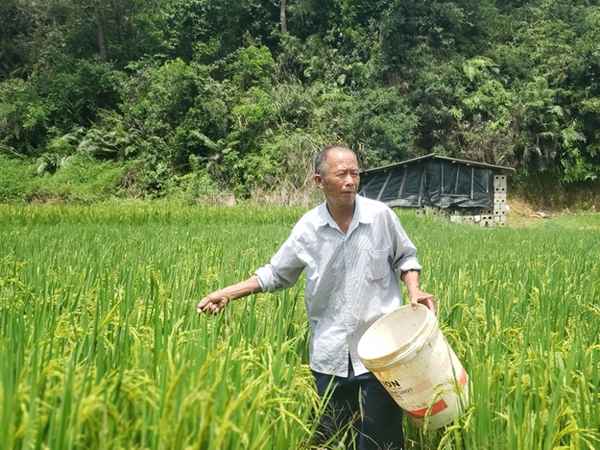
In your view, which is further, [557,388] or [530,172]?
[530,172]

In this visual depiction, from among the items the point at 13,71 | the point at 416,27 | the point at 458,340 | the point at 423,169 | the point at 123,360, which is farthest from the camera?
the point at 13,71

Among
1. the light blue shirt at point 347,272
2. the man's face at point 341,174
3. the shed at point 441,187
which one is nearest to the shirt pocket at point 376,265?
the light blue shirt at point 347,272

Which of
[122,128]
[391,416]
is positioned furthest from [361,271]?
[122,128]

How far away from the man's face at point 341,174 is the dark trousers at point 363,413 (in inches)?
25.8

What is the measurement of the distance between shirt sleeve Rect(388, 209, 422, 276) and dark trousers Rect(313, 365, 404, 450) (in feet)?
1.44

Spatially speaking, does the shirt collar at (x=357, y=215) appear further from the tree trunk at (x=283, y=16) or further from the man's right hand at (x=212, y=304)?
the tree trunk at (x=283, y=16)

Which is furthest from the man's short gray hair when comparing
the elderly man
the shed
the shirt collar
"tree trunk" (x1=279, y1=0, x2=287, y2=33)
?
"tree trunk" (x1=279, y1=0, x2=287, y2=33)

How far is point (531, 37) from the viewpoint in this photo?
76.1 ft

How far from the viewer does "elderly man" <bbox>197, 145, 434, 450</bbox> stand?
7.06ft

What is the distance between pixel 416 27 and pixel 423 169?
680cm

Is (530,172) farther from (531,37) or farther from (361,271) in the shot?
(361,271)

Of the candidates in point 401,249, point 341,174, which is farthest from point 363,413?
point 341,174

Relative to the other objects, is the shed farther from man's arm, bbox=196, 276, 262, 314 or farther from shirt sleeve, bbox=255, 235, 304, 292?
man's arm, bbox=196, 276, 262, 314

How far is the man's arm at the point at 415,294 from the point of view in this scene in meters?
2.12
